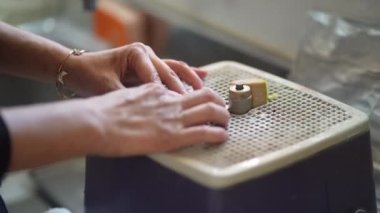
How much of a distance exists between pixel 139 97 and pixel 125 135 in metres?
0.07

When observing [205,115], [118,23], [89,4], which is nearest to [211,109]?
[205,115]

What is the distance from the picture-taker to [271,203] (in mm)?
788

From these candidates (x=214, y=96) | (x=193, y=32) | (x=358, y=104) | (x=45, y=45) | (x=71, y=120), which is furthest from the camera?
(x=193, y=32)

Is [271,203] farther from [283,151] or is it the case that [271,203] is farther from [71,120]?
[71,120]

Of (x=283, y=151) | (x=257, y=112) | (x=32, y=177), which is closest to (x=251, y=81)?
(x=257, y=112)

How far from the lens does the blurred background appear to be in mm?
1164

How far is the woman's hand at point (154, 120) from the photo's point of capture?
0.75 metres

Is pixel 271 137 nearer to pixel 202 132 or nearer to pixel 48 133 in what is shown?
pixel 202 132

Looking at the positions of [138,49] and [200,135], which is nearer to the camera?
[200,135]

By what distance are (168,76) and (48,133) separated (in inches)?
9.3

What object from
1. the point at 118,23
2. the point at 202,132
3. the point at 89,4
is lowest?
the point at 118,23

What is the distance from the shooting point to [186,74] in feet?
3.13

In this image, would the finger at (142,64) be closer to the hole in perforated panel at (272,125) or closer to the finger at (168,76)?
the finger at (168,76)

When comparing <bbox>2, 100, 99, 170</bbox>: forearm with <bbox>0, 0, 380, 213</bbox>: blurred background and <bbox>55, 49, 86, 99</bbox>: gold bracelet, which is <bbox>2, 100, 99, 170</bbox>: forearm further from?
<bbox>0, 0, 380, 213</bbox>: blurred background
